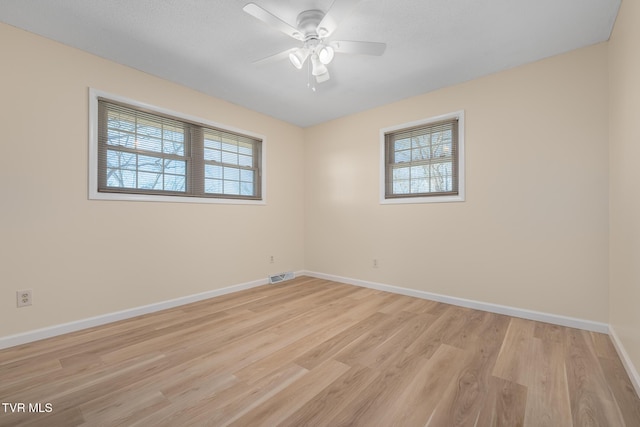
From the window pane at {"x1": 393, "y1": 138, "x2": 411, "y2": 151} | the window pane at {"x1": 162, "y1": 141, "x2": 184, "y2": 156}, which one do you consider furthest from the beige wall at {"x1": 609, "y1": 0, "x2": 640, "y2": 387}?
the window pane at {"x1": 162, "y1": 141, "x2": 184, "y2": 156}

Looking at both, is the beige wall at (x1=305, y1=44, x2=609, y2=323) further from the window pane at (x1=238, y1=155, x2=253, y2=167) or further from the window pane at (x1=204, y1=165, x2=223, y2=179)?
the window pane at (x1=204, y1=165, x2=223, y2=179)

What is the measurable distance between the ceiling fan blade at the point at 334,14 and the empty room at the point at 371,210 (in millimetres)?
21

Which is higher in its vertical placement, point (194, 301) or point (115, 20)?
point (115, 20)

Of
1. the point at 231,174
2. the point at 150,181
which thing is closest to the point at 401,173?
the point at 231,174

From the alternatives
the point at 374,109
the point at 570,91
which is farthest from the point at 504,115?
the point at 374,109

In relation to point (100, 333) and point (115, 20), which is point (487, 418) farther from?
point (115, 20)

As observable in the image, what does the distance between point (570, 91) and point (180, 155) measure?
4020 millimetres

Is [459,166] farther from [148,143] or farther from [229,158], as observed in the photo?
[148,143]

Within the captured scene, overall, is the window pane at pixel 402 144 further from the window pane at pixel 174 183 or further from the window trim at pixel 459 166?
the window pane at pixel 174 183

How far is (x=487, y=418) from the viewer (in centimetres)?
135

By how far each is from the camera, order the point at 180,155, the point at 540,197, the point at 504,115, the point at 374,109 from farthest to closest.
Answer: the point at 374,109
the point at 180,155
the point at 504,115
the point at 540,197

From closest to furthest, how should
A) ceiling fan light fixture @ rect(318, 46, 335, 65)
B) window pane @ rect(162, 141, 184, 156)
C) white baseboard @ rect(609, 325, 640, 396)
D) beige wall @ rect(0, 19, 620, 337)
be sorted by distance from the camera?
white baseboard @ rect(609, 325, 640, 396), ceiling fan light fixture @ rect(318, 46, 335, 65), beige wall @ rect(0, 19, 620, 337), window pane @ rect(162, 141, 184, 156)

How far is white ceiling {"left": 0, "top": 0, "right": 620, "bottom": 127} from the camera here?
Answer: 1962 mm

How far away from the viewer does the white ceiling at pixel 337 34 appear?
1962 millimetres
